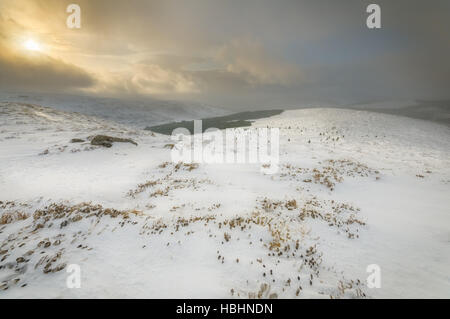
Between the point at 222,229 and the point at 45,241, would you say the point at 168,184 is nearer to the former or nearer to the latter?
the point at 222,229

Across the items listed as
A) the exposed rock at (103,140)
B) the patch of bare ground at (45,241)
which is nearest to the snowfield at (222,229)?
the patch of bare ground at (45,241)

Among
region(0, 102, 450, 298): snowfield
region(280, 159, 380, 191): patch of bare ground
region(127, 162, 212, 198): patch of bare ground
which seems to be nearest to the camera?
region(0, 102, 450, 298): snowfield

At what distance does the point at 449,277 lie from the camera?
17.3 feet

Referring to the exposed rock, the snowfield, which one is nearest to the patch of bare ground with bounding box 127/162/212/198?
the snowfield

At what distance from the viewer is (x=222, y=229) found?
7270mm

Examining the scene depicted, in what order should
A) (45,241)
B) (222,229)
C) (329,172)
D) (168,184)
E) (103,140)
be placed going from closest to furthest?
(45,241) < (222,229) < (168,184) < (329,172) < (103,140)

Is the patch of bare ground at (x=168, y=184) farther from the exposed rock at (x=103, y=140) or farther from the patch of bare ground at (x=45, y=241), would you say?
the exposed rock at (x=103, y=140)

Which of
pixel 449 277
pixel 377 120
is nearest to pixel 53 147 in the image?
pixel 449 277

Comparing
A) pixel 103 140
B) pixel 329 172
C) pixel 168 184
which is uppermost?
pixel 103 140

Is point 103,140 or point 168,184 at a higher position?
point 103,140

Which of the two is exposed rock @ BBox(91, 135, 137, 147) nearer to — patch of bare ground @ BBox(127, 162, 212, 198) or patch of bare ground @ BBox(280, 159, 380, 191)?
patch of bare ground @ BBox(127, 162, 212, 198)

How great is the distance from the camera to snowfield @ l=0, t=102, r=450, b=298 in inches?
187

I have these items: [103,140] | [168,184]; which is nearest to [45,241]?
[168,184]
